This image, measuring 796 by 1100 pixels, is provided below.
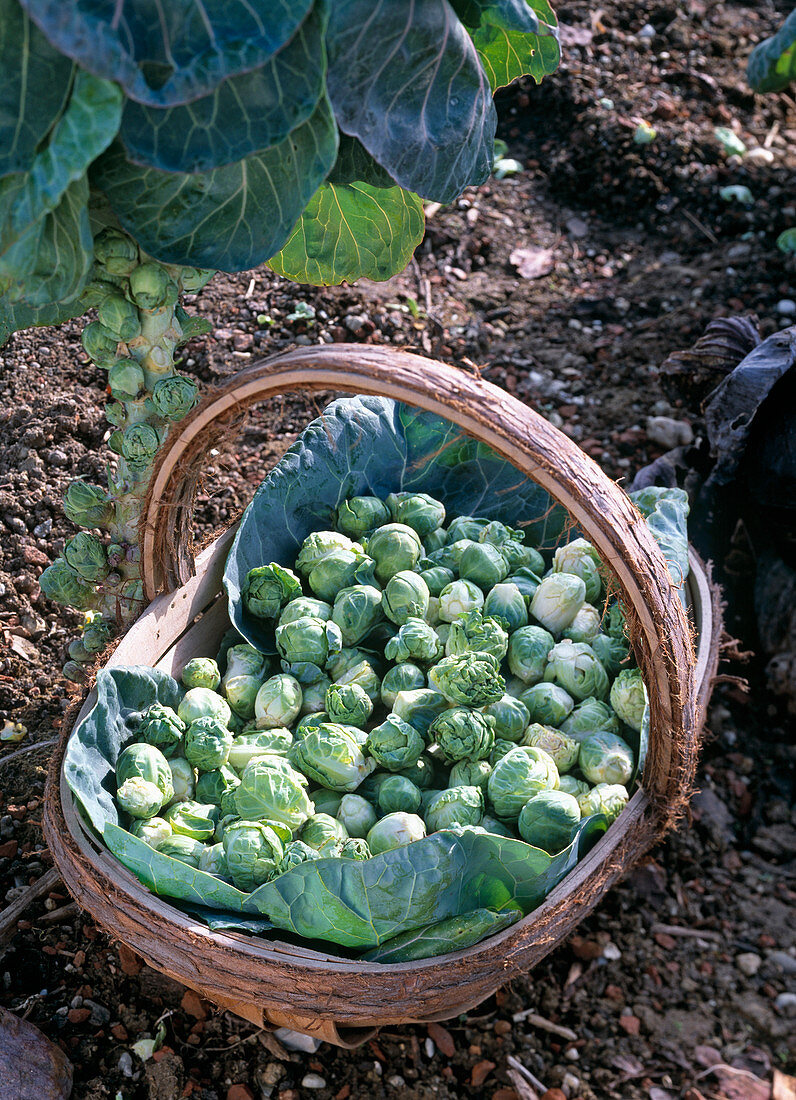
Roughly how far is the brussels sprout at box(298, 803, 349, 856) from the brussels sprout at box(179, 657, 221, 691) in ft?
1.61

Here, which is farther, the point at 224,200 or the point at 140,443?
the point at 140,443

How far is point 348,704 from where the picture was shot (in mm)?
2178

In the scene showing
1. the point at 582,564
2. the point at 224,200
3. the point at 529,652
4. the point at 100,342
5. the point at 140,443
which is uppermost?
the point at 224,200

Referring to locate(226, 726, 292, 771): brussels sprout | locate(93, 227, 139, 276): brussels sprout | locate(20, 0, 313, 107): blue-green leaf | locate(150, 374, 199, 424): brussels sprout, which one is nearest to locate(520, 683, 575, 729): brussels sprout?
locate(226, 726, 292, 771): brussels sprout

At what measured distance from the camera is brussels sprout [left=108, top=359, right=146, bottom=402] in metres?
2.02

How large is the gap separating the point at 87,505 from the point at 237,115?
3.75 feet

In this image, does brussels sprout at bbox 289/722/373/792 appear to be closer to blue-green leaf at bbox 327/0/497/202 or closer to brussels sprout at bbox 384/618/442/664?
brussels sprout at bbox 384/618/442/664

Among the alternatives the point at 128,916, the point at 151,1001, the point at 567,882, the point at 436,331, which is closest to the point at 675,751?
the point at 567,882

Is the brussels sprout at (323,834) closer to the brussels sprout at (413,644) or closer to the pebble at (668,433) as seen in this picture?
the brussels sprout at (413,644)

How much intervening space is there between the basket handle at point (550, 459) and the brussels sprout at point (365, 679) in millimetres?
714

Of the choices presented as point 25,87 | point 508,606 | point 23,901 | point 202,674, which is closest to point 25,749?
point 23,901

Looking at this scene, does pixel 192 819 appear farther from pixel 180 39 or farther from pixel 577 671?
pixel 180 39

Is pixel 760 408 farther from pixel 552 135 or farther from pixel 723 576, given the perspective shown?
pixel 552 135

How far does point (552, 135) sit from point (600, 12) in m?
1.26
